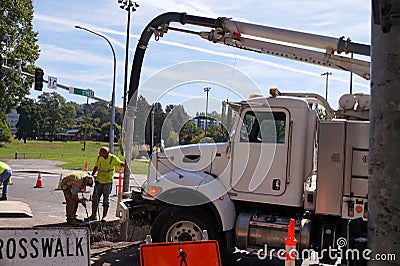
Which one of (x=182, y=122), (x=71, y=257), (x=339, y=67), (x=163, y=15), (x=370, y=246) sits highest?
(x=163, y=15)

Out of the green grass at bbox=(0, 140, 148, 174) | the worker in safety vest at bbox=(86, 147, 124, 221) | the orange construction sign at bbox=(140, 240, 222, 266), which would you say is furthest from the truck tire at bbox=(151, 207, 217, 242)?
the green grass at bbox=(0, 140, 148, 174)

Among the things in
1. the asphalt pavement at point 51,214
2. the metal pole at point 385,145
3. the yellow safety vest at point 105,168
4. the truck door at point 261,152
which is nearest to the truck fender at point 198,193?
the truck door at point 261,152

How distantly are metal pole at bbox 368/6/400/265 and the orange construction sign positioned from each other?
2.83m

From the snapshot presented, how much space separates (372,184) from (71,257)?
3.41m

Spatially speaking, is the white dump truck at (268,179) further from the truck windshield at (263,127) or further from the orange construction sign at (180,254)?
the orange construction sign at (180,254)

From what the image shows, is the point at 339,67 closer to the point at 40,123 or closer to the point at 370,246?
the point at 370,246

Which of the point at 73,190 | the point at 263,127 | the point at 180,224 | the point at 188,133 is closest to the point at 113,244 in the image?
the point at 73,190

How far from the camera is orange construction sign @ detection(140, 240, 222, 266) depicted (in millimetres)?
4859

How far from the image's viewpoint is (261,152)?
7.75 meters

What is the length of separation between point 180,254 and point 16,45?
39.4 m

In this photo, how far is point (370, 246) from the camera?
2.44m

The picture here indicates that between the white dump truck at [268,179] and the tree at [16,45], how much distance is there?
34399 millimetres

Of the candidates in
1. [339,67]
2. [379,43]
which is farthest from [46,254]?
[339,67]

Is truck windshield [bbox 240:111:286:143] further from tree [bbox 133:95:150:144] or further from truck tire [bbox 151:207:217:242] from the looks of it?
tree [bbox 133:95:150:144]
